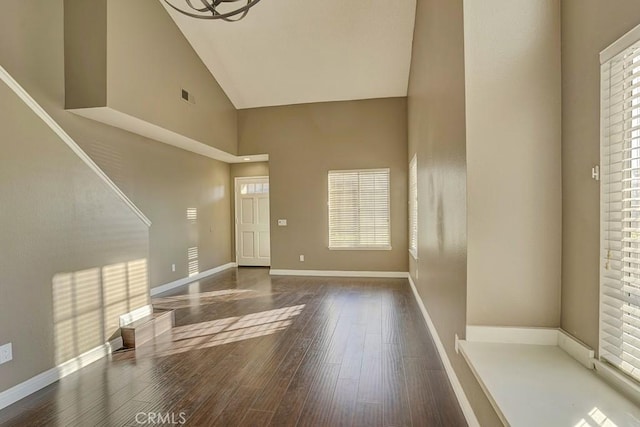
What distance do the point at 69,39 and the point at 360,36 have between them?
4017 millimetres

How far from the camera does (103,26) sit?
3895 mm

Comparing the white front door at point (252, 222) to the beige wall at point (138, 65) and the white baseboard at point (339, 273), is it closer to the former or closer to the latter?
the white baseboard at point (339, 273)

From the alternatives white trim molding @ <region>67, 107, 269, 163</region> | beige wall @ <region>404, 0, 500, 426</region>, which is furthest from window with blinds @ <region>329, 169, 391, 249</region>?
beige wall @ <region>404, 0, 500, 426</region>

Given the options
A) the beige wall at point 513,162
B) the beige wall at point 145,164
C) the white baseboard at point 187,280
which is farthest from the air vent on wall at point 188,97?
the beige wall at point 513,162

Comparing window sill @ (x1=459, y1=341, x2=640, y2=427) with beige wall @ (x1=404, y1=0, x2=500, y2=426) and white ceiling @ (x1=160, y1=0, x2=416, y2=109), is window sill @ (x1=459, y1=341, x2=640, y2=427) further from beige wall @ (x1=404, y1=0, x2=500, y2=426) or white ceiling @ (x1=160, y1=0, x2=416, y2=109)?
white ceiling @ (x1=160, y1=0, x2=416, y2=109)

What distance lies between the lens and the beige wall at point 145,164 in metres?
3.66

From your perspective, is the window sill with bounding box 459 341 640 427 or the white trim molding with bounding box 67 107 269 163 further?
the white trim molding with bounding box 67 107 269 163

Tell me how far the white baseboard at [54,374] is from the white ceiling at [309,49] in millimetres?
4743

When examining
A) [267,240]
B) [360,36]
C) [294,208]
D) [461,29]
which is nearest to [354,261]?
[294,208]

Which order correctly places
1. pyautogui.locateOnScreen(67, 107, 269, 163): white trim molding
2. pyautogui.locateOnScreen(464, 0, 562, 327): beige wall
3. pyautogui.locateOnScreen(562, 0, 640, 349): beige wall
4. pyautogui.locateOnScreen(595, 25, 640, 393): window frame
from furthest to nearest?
1. pyautogui.locateOnScreen(67, 107, 269, 163): white trim molding
2. pyautogui.locateOnScreen(464, 0, 562, 327): beige wall
3. pyautogui.locateOnScreen(562, 0, 640, 349): beige wall
4. pyautogui.locateOnScreen(595, 25, 640, 393): window frame

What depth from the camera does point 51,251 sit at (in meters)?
2.59

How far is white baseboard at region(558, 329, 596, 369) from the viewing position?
157 centimetres

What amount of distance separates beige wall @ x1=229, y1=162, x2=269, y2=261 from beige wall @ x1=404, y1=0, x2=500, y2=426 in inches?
182

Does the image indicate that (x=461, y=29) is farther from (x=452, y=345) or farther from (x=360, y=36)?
(x=360, y=36)
